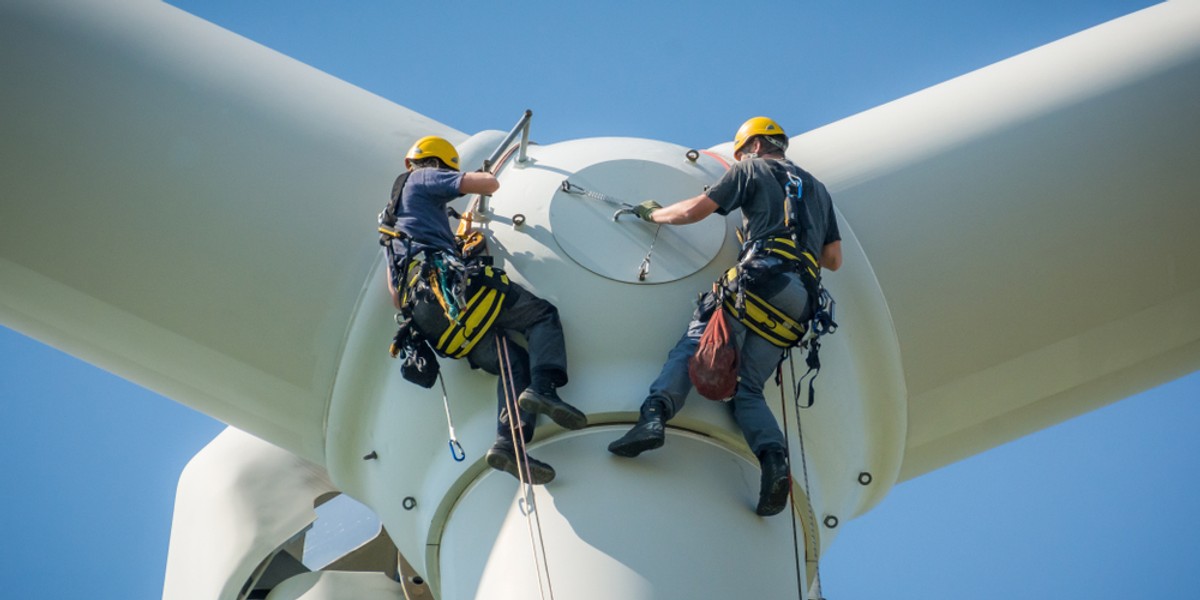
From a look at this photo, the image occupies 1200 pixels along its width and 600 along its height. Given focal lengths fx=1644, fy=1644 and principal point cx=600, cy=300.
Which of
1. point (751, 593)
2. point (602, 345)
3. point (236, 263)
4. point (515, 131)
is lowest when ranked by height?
point (751, 593)

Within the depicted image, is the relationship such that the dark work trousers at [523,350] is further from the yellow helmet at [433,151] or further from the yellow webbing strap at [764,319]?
the yellow helmet at [433,151]

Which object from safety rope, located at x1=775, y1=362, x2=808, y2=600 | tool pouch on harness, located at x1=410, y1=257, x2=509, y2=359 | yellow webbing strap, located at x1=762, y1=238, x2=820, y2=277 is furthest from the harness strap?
safety rope, located at x1=775, y1=362, x2=808, y2=600

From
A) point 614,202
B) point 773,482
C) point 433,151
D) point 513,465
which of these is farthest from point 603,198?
point 773,482

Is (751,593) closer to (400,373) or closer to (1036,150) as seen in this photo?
(400,373)

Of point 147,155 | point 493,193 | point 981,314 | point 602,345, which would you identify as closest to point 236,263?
point 147,155

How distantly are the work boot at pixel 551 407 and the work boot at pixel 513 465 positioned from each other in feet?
0.76

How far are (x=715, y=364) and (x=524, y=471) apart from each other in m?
1.14

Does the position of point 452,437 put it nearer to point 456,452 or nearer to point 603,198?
point 456,452

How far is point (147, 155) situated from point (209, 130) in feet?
1.29

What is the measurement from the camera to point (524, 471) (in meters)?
8.48

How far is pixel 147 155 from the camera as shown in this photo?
9.54 metres

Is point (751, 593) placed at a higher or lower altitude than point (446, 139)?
lower

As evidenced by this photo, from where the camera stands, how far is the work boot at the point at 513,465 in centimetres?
847

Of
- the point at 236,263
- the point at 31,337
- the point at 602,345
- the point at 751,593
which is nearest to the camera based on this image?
the point at 751,593
